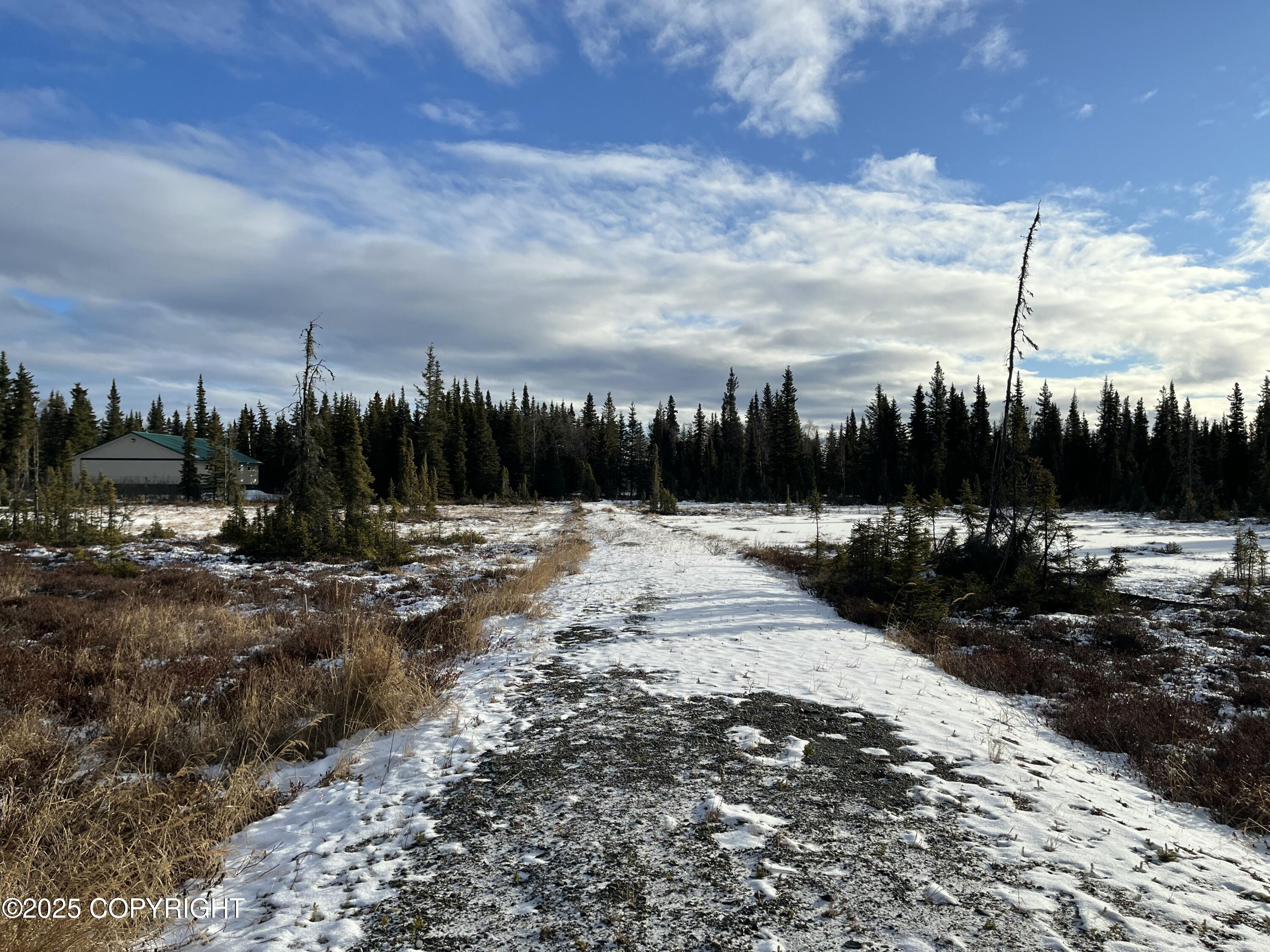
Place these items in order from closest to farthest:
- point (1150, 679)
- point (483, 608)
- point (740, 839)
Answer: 1. point (740, 839)
2. point (1150, 679)
3. point (483, 608)

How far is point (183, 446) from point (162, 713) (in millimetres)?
74030

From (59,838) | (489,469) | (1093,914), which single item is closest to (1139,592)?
(1093,914)

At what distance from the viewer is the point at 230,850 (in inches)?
152

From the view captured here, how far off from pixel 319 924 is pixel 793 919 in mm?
2451

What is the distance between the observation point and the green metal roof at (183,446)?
6222cm

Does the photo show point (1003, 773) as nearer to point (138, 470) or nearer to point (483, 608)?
point (483, 608)

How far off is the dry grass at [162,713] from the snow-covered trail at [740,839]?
0.44 metres

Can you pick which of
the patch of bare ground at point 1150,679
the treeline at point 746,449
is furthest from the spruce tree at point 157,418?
the patch of bare ground at point 1150,679

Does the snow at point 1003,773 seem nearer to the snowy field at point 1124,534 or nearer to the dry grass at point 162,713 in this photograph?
the dry grass at point 162,713

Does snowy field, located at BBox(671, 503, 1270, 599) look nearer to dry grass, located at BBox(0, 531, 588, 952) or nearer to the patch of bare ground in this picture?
the patch of bare ground

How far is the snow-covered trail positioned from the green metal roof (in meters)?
65.6

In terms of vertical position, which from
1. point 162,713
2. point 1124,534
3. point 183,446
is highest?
point 183,446

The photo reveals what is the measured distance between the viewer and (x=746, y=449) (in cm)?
8375

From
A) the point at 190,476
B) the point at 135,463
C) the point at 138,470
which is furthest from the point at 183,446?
the point at 190,476
